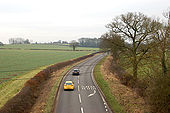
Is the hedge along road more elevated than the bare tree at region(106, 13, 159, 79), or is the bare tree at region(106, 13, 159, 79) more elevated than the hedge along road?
the bare tree at region(106, 13, 159, 79)

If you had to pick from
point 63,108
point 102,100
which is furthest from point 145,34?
point 63,108

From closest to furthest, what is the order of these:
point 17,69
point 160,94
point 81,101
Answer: point 160,94 < point 81,101 < point 17,69

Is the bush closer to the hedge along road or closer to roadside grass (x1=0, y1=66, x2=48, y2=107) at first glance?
the hedge along road

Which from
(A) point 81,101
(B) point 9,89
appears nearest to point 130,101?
(A) point 81,101

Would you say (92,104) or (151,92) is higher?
(151,92)

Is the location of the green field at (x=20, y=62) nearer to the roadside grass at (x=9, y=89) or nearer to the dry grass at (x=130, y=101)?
the roadside grass at (x=9, y=89)

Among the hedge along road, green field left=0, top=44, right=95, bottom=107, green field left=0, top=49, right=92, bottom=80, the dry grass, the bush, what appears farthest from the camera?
green field left=0, top=49, right=92, bottom=80

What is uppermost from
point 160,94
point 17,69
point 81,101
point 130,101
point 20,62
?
point 160,94

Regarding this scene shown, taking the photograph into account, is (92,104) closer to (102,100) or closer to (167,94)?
(102,100)

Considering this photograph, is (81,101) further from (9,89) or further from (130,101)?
(9,89)

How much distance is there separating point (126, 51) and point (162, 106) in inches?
642

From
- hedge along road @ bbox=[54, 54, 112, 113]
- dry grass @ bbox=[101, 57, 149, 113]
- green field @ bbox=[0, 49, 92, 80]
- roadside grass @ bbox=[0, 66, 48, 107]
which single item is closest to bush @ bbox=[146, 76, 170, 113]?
dry grass @ bbox=[101, 57, 149, 113]

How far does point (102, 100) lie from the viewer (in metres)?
19.2

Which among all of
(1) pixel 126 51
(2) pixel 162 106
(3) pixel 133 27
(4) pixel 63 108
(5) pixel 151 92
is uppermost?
(3) pixel 133 27
